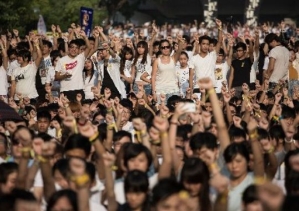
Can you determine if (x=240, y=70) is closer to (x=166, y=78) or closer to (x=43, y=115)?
(x=166, y=78)

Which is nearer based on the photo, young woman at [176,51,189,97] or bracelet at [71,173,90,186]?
bracelet at [71,173,90,186]

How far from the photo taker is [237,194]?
7.78 m

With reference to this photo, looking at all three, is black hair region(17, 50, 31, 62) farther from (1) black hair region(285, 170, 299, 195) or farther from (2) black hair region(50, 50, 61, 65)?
(1) black hair region(285, 170, 299, 195)

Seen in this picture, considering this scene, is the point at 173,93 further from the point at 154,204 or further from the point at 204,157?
the point at 154,204

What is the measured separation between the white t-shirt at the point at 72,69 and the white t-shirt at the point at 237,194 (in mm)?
A: 8025

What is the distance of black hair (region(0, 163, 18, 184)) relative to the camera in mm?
7980

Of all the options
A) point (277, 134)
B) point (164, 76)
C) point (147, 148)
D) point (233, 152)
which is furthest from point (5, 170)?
point (164, 76)

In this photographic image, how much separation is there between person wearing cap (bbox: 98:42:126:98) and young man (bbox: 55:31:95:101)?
47 cm

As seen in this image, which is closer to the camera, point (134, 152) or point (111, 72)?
point (134, 152)

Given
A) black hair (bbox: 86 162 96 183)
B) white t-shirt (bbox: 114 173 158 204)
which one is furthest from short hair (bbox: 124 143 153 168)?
black hair (bbox: 86 162 96 183)

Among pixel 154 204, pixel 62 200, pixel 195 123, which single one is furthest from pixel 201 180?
pixel 195 123

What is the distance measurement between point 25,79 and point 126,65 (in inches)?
81.1

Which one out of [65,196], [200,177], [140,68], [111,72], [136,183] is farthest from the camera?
[140,68]

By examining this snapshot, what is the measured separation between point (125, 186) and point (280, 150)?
2.66 metres
